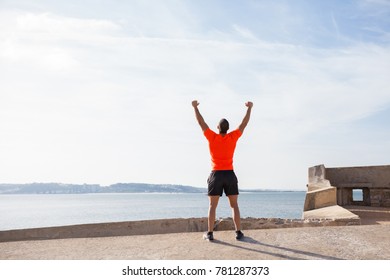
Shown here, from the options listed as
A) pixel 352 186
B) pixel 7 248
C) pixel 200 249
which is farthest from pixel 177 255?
pixel 352 186

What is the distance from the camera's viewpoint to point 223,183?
5172mm

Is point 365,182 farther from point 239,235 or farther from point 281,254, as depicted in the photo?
point 281,254

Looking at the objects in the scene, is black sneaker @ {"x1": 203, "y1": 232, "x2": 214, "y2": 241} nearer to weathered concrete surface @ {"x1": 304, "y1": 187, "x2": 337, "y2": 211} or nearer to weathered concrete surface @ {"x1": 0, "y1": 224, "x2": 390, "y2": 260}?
weathered concrete surface @ {"x1": 0, "y1": 224, "x2": 390, "y2": 260}

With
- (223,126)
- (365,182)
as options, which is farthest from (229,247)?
(365,182)

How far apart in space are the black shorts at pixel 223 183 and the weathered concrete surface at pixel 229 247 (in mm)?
622

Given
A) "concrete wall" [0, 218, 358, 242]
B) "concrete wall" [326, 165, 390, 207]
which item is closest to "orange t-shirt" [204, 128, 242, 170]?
"concrete wall" [0, 218, 358, 242]

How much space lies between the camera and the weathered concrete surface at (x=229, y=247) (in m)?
4.39

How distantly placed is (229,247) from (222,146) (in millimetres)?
1262

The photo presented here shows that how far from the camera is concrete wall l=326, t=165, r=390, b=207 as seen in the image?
1642cm

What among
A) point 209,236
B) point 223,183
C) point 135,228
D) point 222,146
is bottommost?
point 135,228

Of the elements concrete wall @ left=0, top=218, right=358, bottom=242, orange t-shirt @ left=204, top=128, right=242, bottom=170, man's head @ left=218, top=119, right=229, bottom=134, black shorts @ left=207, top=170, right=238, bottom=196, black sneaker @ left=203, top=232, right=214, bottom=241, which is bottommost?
concrete wall @ left=0, top=218, right=358, bottom=242

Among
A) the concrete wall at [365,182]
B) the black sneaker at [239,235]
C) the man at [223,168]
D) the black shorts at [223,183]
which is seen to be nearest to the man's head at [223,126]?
the man at [223,168]

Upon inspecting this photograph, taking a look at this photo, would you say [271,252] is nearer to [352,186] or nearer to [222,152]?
[222,152]

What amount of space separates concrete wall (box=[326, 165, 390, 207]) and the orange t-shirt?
13161 mm
